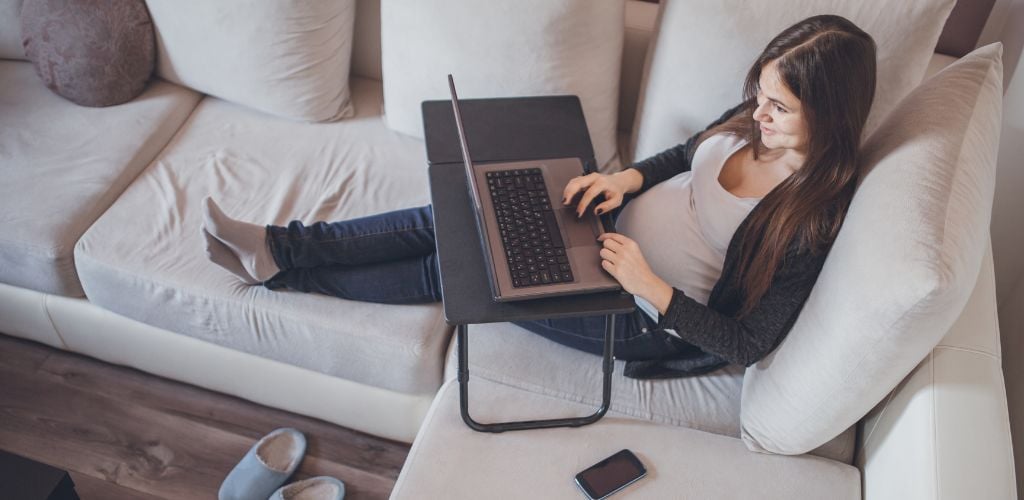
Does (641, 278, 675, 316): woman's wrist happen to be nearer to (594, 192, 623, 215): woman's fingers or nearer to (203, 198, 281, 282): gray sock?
(594, 192, 623, 215): woman's fingers

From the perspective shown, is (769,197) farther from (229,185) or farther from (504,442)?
(229,185)

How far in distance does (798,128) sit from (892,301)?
0.31 meters

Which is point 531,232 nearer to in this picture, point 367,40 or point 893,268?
point 893,268

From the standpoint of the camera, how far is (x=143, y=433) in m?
1.79

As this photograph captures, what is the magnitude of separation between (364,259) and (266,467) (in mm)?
499

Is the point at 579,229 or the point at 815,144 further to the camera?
the point at 579,229

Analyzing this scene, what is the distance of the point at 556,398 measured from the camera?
1438 millimetres

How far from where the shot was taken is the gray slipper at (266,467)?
1628 mm

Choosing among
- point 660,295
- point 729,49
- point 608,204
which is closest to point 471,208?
point 608,204

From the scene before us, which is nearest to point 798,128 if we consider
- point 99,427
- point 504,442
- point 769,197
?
point 769,197

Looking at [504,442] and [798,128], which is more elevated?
[798,128]

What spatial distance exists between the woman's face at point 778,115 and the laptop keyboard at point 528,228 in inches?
14.8

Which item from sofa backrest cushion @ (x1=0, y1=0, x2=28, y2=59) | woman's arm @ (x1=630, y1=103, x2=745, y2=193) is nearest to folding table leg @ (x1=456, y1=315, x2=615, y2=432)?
woman's arm @ (x1=630, y1=103, x2=745, y2=193)

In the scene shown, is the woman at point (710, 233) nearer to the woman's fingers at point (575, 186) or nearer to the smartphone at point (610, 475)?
the woman's fingers at point (575, 186)
